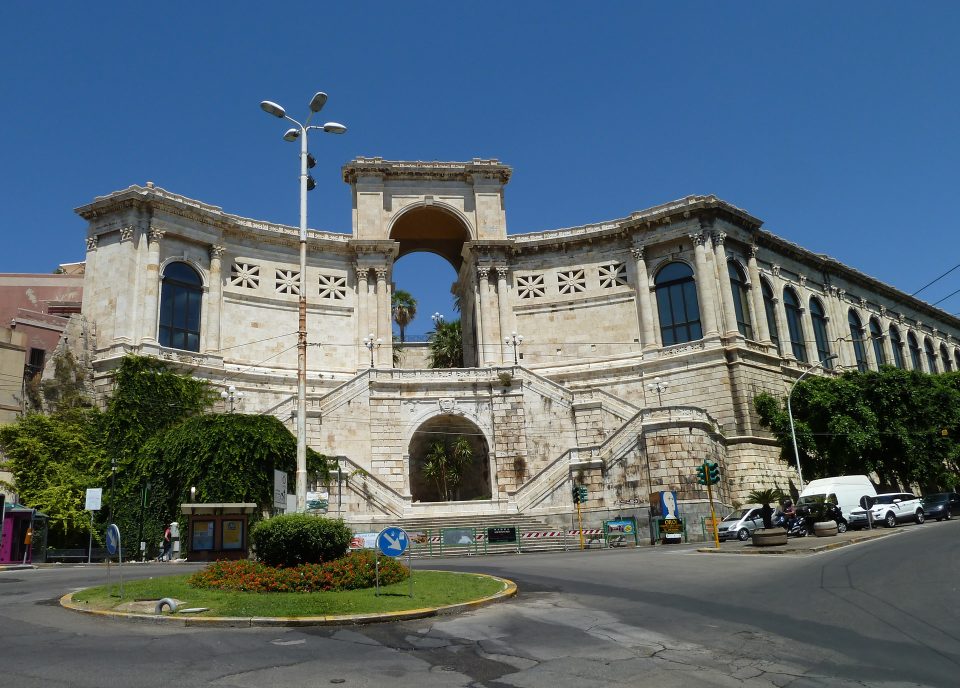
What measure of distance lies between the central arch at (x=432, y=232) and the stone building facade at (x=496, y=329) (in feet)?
0.79

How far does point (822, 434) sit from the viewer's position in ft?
144

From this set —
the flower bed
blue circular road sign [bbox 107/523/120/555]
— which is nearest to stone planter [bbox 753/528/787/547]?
the flower bed

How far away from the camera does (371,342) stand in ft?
163

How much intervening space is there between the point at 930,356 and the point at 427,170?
54064 millimetres

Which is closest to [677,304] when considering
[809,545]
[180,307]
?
[809,545]

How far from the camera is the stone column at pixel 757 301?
164 ft

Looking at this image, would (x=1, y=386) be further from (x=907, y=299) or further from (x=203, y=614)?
(x=907, y=299)

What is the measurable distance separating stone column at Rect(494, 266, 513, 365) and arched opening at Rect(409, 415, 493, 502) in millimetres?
7016

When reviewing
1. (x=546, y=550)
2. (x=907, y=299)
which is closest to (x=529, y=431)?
(x=546, y=550)

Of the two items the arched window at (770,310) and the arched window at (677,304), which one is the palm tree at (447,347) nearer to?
the arched window at (677,304)

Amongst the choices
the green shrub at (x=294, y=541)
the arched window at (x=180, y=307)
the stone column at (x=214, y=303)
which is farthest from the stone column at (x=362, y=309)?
the green shrub at (x=294, y=541)

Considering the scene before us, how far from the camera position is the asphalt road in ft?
28.9

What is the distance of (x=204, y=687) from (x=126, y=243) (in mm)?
42081

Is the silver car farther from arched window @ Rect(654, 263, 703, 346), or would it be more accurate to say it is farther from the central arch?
the central arch
